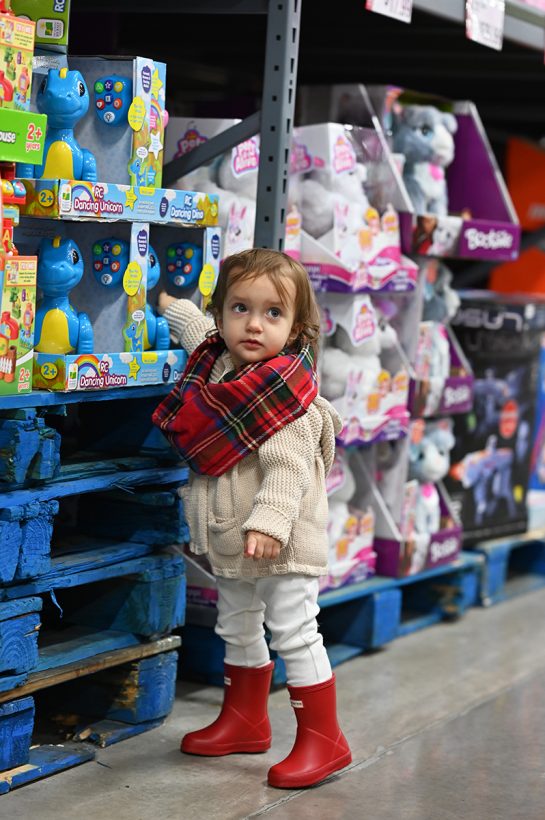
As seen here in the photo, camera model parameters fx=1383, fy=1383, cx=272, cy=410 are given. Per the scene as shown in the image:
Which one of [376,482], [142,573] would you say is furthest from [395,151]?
[142,573]

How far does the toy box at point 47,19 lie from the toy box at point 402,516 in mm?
1974

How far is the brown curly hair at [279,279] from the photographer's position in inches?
130

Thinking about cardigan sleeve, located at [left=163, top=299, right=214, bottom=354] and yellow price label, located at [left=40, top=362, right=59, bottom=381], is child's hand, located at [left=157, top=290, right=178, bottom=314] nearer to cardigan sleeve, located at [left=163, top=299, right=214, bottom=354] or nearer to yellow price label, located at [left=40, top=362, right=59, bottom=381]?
cardigan sleeve, located at [left=163, top=299, right=214, bottom=354]

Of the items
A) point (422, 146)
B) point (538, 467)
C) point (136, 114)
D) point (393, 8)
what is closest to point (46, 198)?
point (136, 114)

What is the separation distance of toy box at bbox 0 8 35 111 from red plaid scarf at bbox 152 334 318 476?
0.80 meters

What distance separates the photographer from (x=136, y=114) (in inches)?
134

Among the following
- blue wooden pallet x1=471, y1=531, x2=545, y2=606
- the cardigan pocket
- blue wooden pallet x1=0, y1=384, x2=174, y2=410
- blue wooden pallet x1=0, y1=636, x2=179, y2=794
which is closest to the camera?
blue wooden pallet x1=0, y1=384, x2=174, y2=410

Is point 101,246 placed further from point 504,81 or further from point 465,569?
point 504,81

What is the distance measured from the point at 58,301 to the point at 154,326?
351mm

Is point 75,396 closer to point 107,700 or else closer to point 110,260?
point 110,260

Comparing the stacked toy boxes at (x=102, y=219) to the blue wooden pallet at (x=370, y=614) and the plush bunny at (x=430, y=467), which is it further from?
the plush bunny at (x=430, y=467)

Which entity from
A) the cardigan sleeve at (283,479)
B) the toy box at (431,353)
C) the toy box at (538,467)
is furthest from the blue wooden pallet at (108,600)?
the toy box at (538,467)

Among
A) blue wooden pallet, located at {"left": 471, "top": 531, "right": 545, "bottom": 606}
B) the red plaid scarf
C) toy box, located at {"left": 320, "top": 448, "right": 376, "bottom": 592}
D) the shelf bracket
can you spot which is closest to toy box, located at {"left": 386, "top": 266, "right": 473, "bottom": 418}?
toy box, located at {"left": 320, "top": 448, "right": 376, "bottom": 592}

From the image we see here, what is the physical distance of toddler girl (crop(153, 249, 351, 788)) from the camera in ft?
10.8
